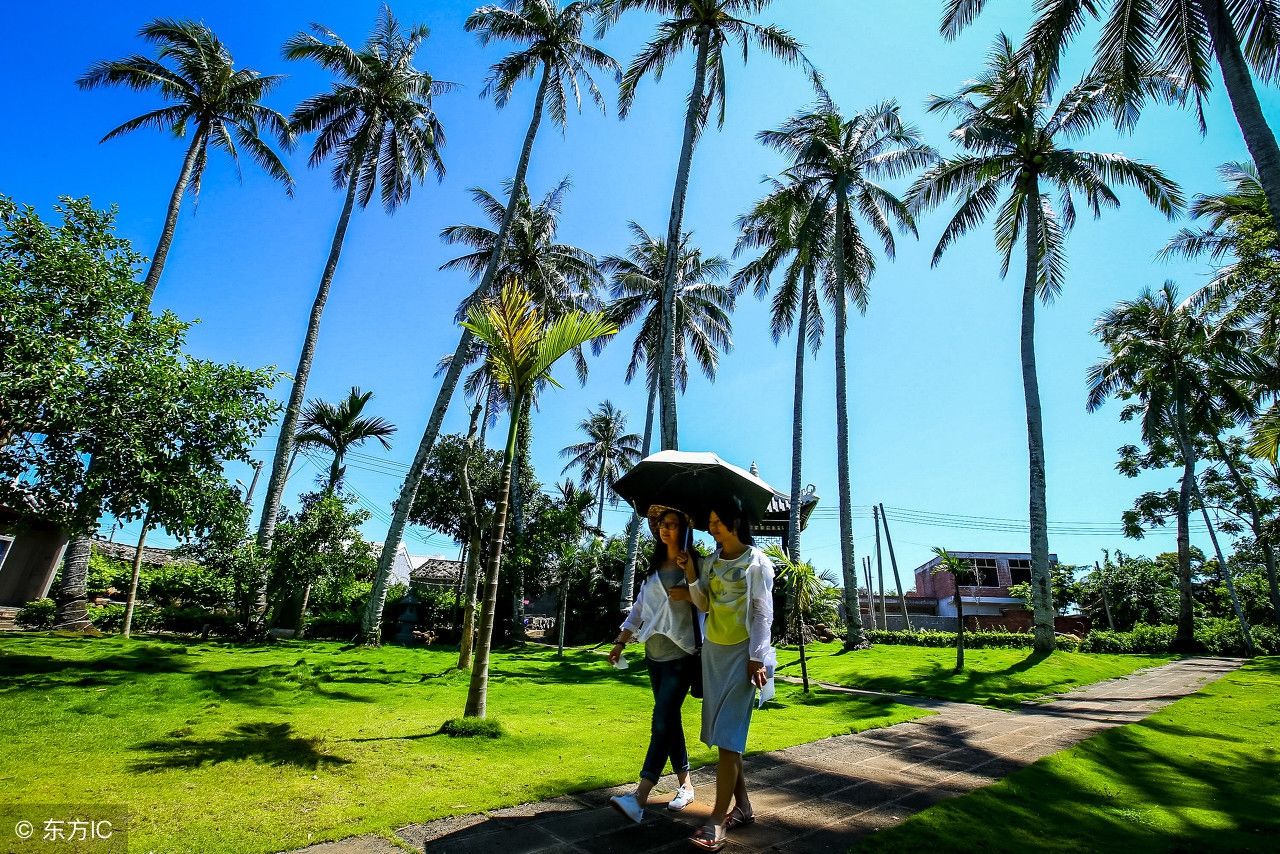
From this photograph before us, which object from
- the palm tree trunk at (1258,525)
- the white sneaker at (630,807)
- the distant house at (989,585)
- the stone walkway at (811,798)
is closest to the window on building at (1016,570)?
the distant house at (989,585)

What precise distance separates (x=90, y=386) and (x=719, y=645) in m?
8.82

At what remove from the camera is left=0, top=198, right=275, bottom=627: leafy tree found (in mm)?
6969

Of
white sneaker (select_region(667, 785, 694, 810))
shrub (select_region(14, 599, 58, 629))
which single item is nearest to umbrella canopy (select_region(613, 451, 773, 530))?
white sneaker (select_region(667, 785, 694, 810))

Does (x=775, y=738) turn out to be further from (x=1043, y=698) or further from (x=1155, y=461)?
(x=1155, y=461)

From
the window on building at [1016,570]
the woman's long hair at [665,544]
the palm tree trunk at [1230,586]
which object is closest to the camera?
the woman's long hair at [665,544]

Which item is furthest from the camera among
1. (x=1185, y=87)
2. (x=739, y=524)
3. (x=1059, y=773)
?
(x=1185, y=87)

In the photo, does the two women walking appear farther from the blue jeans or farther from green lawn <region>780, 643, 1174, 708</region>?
green lawn <region>780, 643, 1174, 708</region>

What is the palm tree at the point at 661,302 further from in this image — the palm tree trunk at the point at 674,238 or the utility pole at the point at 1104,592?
the utility pole at the point at 1104,592

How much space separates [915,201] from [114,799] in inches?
820

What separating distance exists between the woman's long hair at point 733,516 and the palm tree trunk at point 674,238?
11.5 metres

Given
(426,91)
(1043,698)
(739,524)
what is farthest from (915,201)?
(739,524)

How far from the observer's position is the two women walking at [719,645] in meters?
3.13

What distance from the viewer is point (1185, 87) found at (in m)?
9.08

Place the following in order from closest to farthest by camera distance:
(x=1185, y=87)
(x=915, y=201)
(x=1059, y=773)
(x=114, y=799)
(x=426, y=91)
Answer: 1. (x=114, y=799)
2. (x=1059, y=773)
3. (x=1185, y=87)
4. (x=915, y=201)
5. (x=426, y=91)
